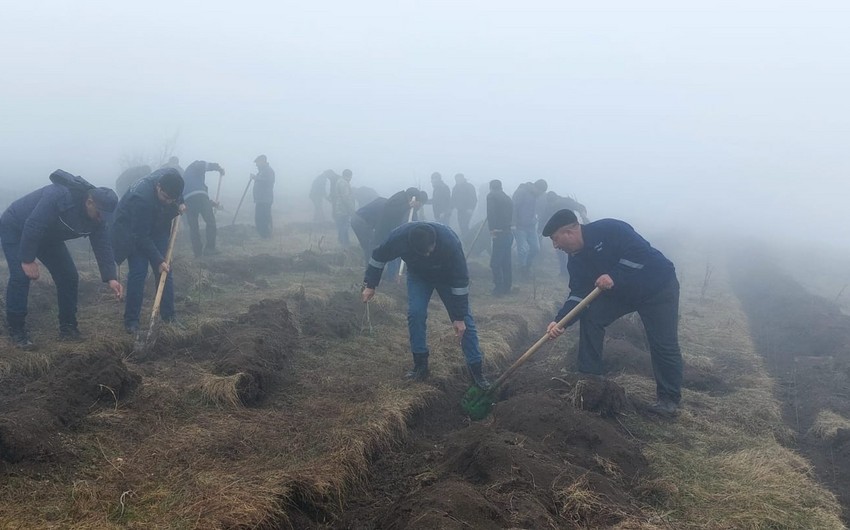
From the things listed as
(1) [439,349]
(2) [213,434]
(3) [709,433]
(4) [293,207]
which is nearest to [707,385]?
(3) [709,433]

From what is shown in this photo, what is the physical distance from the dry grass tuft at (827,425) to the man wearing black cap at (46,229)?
7716 mm

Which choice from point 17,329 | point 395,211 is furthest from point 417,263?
point 395,211

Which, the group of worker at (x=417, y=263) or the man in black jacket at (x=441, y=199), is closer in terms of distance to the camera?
the group of worker at (x=417, y=263)

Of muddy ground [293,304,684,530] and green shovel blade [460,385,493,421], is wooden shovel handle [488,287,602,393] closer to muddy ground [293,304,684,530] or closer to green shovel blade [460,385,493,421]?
green shovel blade [460,385,493,421]

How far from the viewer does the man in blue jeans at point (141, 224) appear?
7000 mm

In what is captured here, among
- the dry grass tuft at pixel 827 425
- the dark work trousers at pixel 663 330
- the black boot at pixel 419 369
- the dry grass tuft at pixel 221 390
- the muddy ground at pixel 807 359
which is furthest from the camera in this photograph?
the black boot at pixel 419 369

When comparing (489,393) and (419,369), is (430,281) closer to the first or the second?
(419,369)

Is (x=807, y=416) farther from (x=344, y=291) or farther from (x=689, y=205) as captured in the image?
(x=689, y=205)

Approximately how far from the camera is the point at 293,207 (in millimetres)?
27094

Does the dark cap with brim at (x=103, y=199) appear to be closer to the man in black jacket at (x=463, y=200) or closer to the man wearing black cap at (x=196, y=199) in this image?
the man wearing black cap at (x=196, y=199)

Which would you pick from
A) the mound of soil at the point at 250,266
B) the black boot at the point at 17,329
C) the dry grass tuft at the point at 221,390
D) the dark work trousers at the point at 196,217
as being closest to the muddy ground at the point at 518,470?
the dry grass tuft at the point at 221,390

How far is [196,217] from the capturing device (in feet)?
41.1

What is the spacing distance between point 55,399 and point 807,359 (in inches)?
401

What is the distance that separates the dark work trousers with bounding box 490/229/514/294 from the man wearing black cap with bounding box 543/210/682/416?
603cm
